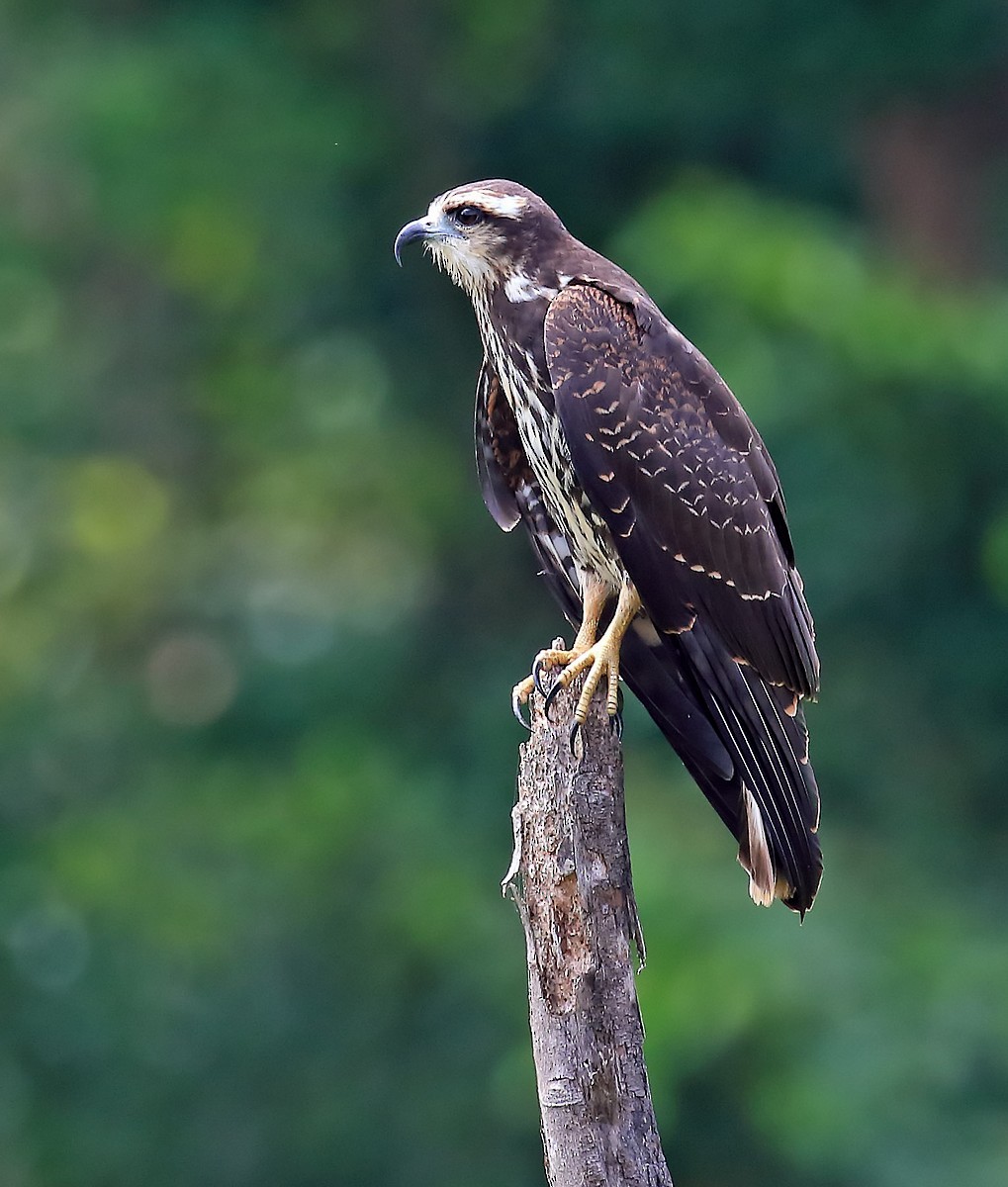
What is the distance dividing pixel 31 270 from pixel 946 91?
525cm

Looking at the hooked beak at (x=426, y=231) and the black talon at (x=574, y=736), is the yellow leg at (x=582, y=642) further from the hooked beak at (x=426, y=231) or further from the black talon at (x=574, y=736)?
the hooked beak at (x=426, y=231)

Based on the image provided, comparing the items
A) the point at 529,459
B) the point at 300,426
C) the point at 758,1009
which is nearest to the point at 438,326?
the point at 300,426

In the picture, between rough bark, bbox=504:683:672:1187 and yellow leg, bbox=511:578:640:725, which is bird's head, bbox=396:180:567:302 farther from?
rough bark, bbox=504:683:672:1187

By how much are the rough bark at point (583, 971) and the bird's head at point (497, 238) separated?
1508 mm

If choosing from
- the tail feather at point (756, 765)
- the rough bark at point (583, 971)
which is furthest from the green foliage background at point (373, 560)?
the rough bark at point (583, 971)

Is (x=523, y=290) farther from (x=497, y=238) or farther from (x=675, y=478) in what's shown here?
(x=675, y=478)

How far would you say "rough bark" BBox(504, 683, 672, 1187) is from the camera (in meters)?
4.33

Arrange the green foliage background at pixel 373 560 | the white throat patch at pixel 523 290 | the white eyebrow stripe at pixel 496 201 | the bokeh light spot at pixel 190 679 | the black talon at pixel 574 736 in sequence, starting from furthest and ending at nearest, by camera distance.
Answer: the bokeh light spot at pixel 190 679 → the green foliage background at pixel 373 560 → the white eyebrow stripe at pixel 496 201 → the white throat patch at pixel 523 290 → the black talon at pixel 574 736

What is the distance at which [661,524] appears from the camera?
5289mm

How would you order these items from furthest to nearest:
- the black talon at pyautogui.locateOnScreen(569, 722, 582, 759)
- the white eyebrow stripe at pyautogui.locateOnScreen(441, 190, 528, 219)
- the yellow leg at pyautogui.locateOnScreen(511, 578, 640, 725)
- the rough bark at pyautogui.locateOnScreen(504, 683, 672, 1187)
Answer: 1. the white eyebrow stripe at pyautogui.locateOnScreen(441, 190, 528, 219)
2. the yellow leg at pyautogui.locateOnScreen(511, 578, 640, 725)
3. the black talon at pyautogui.locateOnScreen(569, 722, 582, 759)
4. the rough bark at pyautogui.locateOnScreen(504, 683, 672, 1187)

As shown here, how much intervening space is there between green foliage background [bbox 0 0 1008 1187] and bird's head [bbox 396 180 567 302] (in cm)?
373

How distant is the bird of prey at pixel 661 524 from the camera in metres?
5.09

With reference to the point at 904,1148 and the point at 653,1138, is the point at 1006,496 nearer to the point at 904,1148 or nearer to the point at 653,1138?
the point at 904,1148

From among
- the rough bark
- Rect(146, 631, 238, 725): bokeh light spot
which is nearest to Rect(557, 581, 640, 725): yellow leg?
the rough bark
